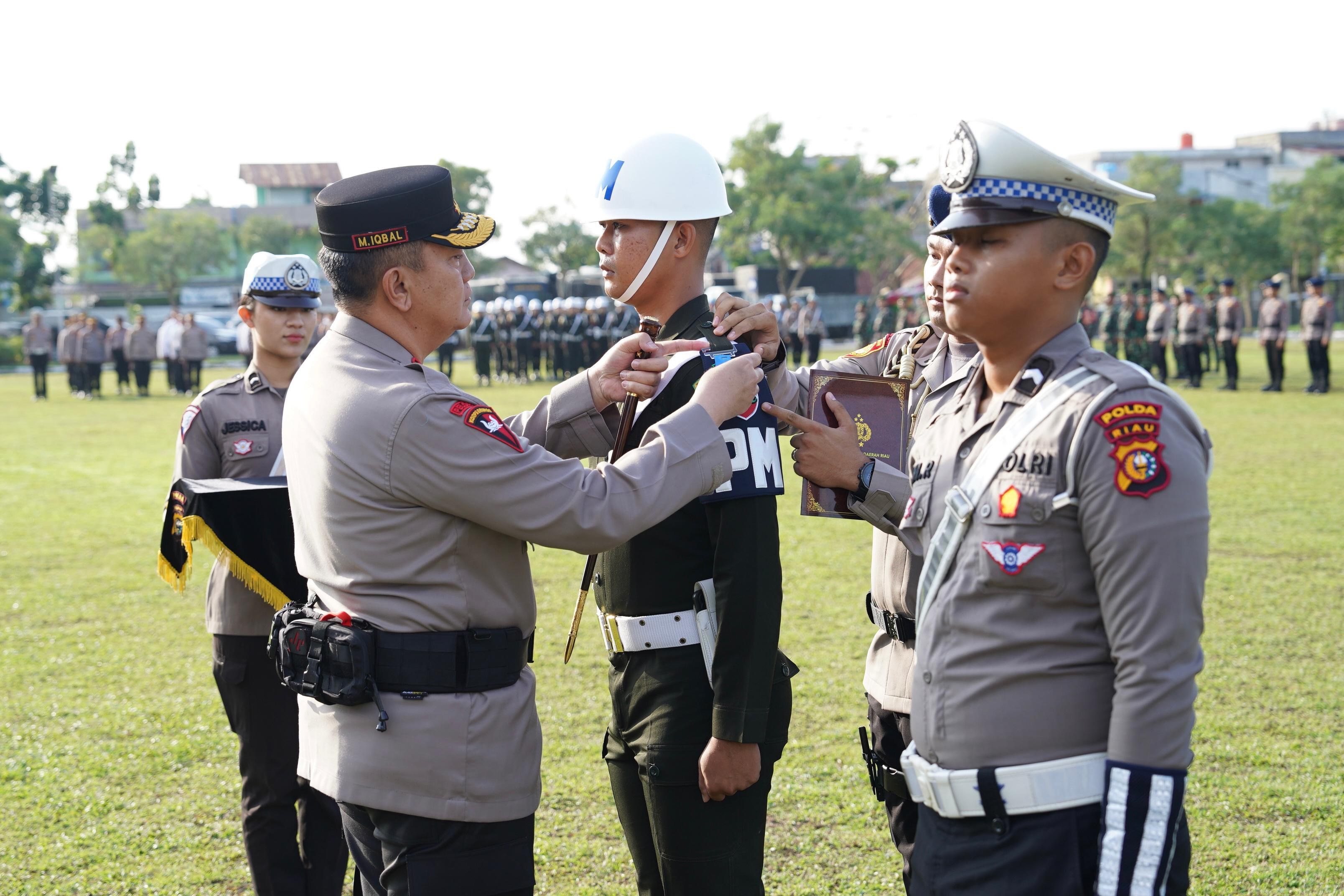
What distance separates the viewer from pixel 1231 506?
393 inches

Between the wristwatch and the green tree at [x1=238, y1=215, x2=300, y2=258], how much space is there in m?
73.9

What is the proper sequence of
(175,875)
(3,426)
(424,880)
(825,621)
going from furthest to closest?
(3,426) → (825,621) → (175,875) → (424,880)

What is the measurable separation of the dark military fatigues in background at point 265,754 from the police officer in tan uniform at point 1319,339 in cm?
2061

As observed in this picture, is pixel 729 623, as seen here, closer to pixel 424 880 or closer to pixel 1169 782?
pixel 424 880

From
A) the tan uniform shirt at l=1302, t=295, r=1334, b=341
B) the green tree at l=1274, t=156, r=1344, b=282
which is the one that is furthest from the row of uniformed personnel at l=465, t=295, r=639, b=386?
the green tree at l=1274, t=156, r=1344, b=282

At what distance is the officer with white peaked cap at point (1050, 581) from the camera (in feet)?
5.64

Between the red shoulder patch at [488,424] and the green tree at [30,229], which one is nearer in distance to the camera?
the red shoulder patch at [488,424]

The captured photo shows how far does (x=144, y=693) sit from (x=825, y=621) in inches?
150

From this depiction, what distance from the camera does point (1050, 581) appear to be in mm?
1838

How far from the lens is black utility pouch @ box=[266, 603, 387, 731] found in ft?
7.75

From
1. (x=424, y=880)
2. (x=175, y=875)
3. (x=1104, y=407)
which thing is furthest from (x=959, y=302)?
(x=175, y=875)

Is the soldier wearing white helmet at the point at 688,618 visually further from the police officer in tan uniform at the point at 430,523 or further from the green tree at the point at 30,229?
the green tree at the point at 30,229

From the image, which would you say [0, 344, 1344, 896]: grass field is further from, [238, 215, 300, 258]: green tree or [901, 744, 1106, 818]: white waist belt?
[238, 215, 300, 258]: green tree

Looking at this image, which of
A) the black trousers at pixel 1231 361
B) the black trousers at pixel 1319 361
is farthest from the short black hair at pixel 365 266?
the black trousers at pixel 1231 361
